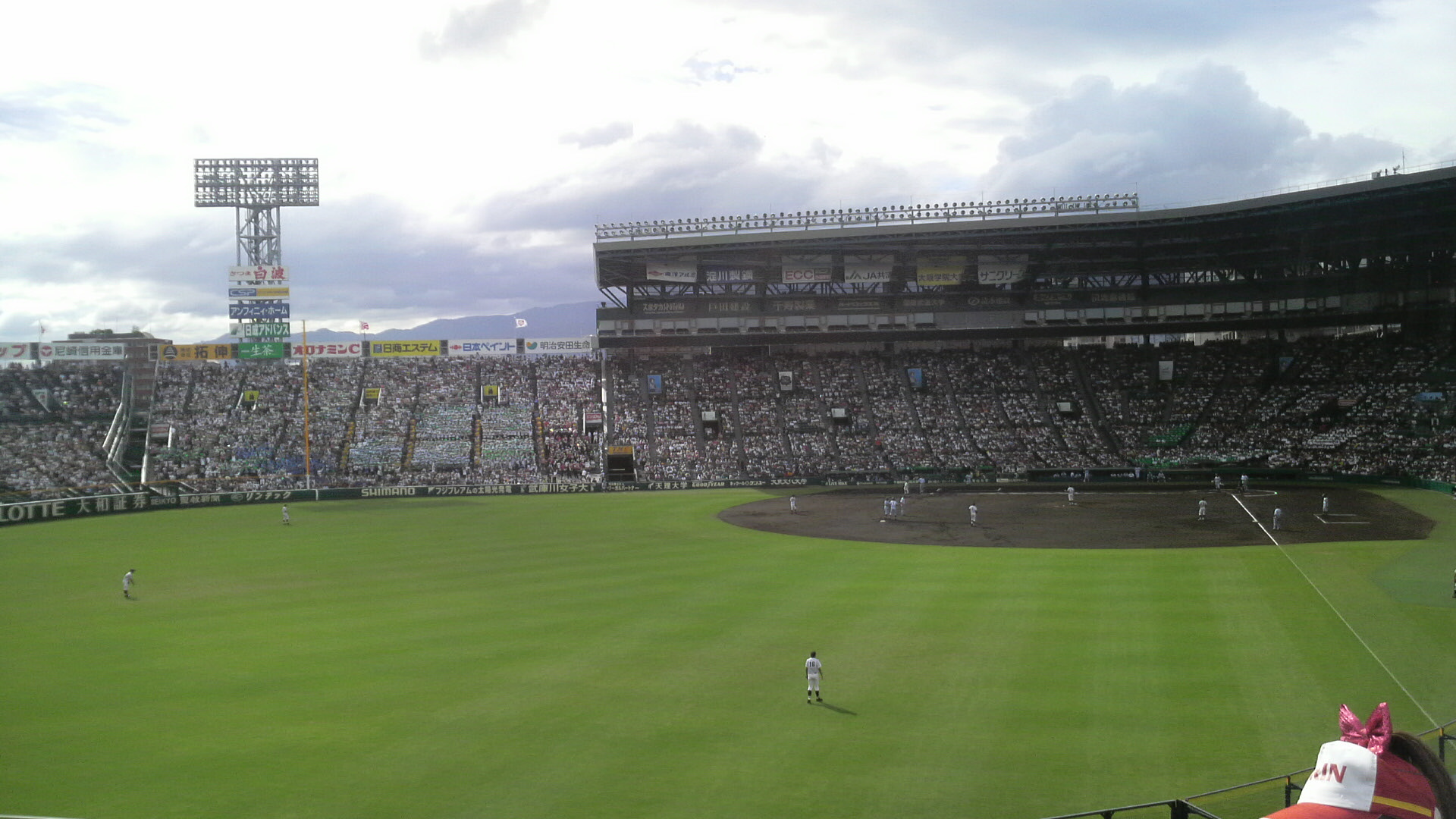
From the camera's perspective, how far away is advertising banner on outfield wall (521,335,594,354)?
302 feet

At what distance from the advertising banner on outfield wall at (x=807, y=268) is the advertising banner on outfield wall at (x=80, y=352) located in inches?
2329

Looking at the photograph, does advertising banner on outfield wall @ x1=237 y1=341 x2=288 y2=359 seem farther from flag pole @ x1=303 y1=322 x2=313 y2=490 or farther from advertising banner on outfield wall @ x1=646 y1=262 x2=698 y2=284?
advertising banner on outfield wall @ x1=646 y1=262 x2=698 y2=284

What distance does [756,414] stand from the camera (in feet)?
275

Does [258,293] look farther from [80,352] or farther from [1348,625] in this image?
[1348,625]

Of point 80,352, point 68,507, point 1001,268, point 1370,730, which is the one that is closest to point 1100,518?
point 1001,268

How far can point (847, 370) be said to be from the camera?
8925 cm

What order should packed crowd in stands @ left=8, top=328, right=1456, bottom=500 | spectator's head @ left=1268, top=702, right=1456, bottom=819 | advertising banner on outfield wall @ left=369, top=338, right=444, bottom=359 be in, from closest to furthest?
1. spectator's head @ left=1268, top=702, right=1456, bottom=819
2. packed crowd in stands @ left=8, top=328, right=1456, bottom=500
3. advertising banner on outfield wall @ left=369, top=338, right=444, bottom=359

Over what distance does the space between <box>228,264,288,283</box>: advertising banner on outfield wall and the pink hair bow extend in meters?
90.5

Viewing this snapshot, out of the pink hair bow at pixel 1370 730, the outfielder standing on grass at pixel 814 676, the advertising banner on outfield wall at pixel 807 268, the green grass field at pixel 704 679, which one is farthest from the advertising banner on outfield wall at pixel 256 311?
the pink hair bow at pixel 1370 730

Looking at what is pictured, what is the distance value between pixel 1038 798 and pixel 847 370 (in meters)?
75.7

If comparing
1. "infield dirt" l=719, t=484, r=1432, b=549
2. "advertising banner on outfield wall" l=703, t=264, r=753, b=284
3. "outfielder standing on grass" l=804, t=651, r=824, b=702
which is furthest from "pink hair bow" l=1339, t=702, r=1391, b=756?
"advertising banner on outfield wall" l=703, t=264, r=753, b=284

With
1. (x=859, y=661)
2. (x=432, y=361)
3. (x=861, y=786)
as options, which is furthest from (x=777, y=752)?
(x=432, y=361)

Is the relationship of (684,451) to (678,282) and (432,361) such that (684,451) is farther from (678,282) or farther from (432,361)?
(432,361)

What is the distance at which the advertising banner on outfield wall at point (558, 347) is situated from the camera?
91938mm
